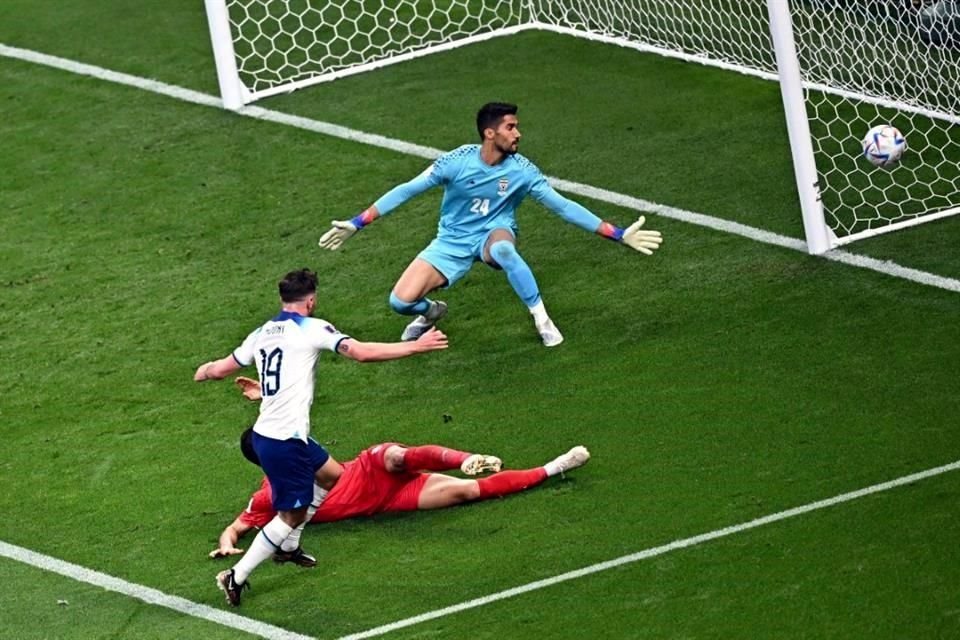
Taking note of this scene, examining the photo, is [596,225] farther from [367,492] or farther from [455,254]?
[367,492]

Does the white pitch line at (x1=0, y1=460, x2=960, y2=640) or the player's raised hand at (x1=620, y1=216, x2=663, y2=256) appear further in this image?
the player's raised hand at (x1=620, y1=216, x2=663, y2=256)

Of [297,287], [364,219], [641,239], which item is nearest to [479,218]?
[364,219]

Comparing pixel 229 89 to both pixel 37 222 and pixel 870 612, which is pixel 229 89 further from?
pixel 870 612

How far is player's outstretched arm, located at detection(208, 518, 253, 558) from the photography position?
37.2 ft

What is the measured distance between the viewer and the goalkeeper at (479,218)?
1322 cm

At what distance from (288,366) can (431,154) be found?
5999mm

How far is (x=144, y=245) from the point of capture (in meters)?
15.4

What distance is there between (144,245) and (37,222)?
3.55ft

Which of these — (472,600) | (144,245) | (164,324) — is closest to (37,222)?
(144,245)

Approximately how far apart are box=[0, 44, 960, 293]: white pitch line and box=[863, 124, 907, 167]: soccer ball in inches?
30.2

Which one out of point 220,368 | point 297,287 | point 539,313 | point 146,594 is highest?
point 297,287

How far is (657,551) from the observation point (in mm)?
10812

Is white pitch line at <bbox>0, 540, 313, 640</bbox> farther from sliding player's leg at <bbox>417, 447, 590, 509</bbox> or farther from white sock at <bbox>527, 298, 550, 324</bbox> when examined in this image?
white sock at <bbox>527, 298, 550, 324</bbox>

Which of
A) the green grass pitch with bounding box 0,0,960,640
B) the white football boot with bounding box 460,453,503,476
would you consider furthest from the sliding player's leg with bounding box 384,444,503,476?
the green grass pitch with bounding box 0,0,960,640
